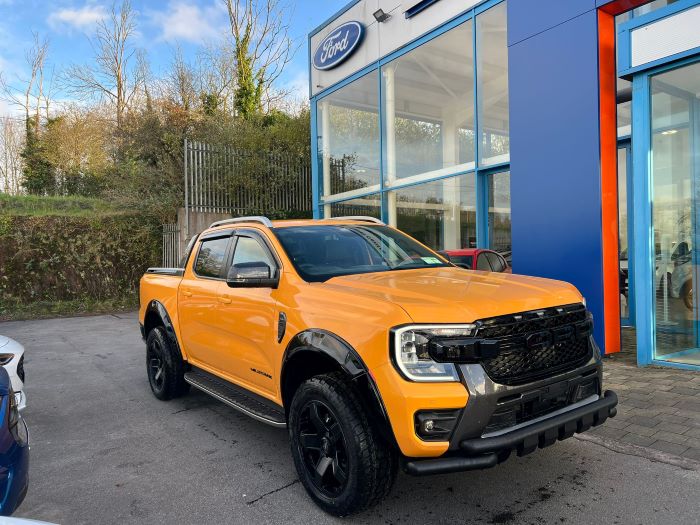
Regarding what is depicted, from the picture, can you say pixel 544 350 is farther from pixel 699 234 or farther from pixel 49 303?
pixel 49 303

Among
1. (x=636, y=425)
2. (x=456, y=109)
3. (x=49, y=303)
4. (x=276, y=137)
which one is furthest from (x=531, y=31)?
(x=49, y=303)

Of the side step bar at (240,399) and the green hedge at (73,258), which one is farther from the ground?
the green hedge at (73,258)

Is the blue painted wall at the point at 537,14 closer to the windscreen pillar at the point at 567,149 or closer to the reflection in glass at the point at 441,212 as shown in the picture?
the windscreen pillar at the point at 567,149

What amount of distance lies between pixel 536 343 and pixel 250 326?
203 cm

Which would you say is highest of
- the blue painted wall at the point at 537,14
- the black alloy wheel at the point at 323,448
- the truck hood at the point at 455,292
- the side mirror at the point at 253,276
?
the blue painted wall at the point at 537,14

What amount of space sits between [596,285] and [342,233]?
3864 mm

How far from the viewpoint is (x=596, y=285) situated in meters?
6.35

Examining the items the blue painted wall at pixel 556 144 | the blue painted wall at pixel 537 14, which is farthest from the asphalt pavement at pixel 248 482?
the blue painted wall at pixel 537 14

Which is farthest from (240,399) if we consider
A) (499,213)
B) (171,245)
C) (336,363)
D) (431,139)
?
(171,245)

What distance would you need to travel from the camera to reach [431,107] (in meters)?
10.9

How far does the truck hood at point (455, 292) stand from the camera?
2.62 m

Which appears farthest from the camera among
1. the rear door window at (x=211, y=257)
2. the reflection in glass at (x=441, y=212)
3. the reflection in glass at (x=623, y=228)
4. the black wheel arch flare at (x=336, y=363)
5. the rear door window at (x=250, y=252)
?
the reflection in glass at (x=441, y=212)

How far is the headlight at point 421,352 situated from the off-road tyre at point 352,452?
0.40 m

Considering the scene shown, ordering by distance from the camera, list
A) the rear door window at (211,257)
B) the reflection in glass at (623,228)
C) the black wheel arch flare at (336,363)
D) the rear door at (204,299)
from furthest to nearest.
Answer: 1. the reflection in glass at (623,228)
2. the rear door window at (211,257)
3. the rear door at (204,299)
4. the black wheel arch flare at (336,363)
